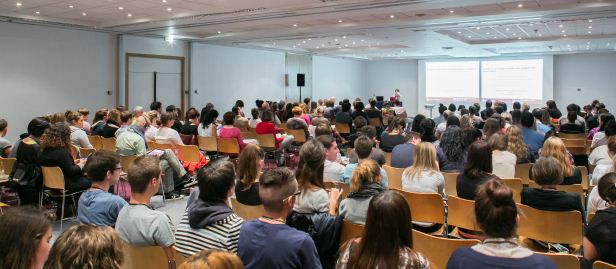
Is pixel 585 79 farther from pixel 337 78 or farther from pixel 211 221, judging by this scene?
pixel 211 221

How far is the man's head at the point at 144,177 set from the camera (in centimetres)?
292

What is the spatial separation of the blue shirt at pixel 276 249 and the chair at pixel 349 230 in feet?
2.58

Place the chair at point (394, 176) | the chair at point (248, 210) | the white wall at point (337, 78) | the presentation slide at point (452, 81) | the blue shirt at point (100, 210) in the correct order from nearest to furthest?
1. the blue shirt at point (100, 210)
2. the chair at point (248, 210)
3. the chair at point (394, 176)
4. the presentation slide at point (452, 81)
5. the white wall at point (337, 78)

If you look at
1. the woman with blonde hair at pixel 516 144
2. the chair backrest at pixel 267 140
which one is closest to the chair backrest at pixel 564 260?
the woman with blonde hair at pixel 516 144

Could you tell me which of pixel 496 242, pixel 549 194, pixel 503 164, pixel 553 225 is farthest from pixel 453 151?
pixel 496 242

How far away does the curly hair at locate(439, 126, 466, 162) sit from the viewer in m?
5.39

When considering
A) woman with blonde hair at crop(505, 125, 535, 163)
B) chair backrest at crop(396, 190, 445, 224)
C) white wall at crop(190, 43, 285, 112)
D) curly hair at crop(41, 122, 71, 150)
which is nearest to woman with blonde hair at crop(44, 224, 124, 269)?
chair backrest at crop(396, 190, 445, 224)

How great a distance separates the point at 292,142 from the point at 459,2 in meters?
4.45

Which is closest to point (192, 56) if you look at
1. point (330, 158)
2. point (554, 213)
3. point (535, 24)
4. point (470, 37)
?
point (470, 37)

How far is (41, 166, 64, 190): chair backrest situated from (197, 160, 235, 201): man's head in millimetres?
3219

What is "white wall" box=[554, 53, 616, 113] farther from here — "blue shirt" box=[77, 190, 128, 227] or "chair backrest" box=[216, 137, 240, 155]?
"blue shirt" box=[77, 190, 128, 227]

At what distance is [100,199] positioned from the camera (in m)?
3.32

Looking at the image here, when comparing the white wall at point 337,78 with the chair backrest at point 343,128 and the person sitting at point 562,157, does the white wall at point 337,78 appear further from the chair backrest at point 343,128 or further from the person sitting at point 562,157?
the person sitting at point 562,157

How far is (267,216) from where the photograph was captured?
7.63 feet
